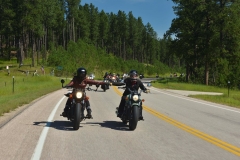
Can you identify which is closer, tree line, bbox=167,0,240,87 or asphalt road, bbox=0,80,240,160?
asphalt road, bbox=0,80,240,160

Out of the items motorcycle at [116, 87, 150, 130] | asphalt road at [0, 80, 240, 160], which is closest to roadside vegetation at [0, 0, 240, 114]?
asphalt road at [0, 80, 240, 160]

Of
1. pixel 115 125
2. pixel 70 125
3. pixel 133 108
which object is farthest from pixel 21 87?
pixel 133 108

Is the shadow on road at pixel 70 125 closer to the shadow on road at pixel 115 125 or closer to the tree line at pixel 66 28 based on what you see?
the shadow on road at pixel 115 125

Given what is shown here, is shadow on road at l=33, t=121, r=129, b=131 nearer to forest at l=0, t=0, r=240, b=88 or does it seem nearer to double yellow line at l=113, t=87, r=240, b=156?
double yellow line at l=113, t=87, r=240, b=156

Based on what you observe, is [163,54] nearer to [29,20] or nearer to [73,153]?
[29,20]

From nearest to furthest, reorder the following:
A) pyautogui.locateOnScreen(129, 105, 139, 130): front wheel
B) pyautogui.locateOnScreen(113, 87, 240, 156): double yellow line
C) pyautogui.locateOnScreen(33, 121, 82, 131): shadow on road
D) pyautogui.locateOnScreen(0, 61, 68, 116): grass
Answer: pyautogui.locateOnScreen(113, 87, 240, 156): double yellow line, pyautogui.locateOnScreen(129, 105, 139, 130): front wheel, pyautogui.locateOnScreen(33, 121, 82, 131): shadow on road, pyautogui.locateOnScreen(0, 61, 68, 116): grass

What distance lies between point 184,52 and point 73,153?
4426 centimetres

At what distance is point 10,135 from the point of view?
850cm

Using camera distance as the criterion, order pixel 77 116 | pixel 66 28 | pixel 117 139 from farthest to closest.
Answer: pixel 66 28, pixel 77 116, pixel 117 139

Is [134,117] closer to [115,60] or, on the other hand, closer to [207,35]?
[207,35]

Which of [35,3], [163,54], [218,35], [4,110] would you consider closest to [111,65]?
[35,3]

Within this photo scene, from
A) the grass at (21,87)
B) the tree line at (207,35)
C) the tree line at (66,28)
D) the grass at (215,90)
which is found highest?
the tree line at (66,28)

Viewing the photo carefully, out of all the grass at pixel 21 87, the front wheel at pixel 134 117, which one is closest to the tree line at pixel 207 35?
the grass at pixel 21 87

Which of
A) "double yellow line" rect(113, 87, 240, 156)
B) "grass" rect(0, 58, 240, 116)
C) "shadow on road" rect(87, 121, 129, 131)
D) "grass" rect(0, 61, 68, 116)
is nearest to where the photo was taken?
"double yellow line" rect(113, 87, 240, 156)
